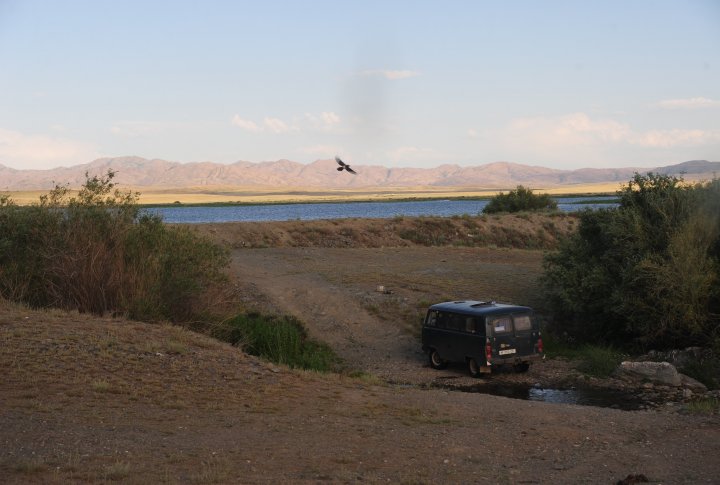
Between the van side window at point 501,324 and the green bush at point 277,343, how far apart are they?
4522mm

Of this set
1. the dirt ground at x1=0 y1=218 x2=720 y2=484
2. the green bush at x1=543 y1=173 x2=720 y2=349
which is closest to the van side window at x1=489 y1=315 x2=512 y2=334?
the dirt ground at x1=0 y1=218 x2=720 y2=484

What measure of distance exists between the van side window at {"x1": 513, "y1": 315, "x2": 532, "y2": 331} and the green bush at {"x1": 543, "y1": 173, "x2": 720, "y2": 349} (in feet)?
14.7

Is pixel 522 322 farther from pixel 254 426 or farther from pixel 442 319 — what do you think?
pixel 254 426

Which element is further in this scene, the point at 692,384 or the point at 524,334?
the point at 524,334

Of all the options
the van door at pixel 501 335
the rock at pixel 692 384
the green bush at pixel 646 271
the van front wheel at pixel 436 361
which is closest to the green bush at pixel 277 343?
the van front wheel at pixel 436 361

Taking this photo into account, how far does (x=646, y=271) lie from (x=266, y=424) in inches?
585

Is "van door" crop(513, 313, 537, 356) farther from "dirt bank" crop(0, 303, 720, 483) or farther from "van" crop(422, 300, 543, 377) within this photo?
"dirt bank" crop(0, 303, 720, 483)

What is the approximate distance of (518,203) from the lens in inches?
2992

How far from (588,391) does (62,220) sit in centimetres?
1489

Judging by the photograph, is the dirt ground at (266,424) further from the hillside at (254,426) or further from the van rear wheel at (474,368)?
the van rear wheel at (474,368)

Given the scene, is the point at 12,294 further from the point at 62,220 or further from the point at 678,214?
the point at 678,214

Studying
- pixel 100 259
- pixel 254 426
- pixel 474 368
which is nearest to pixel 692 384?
pixel 474 368

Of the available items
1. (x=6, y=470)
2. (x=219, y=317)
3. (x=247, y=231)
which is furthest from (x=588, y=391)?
(x=247, y=231)

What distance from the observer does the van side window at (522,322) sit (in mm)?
20406
